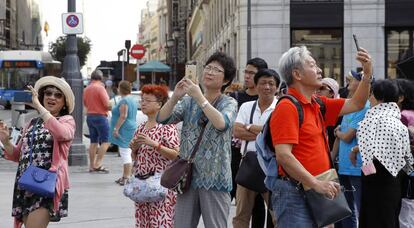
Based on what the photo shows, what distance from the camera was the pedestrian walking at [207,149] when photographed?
575cm

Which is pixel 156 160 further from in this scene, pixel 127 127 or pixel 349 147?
pixel 127 127

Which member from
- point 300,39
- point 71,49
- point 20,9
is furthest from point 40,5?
point 71,49

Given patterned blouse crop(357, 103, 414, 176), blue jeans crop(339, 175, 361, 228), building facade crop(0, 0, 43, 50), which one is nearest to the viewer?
patterned blouse crop(357, 103, 414, 176)

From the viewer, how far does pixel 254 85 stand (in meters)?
7.73

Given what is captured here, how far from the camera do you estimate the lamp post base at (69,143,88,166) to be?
15008 mm

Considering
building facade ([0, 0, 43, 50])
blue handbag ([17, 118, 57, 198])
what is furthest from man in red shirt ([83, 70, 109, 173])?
building facade ([0, 0, 43, 50])

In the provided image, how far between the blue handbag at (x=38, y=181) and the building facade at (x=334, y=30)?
26.2m

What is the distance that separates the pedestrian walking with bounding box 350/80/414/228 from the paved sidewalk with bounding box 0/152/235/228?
8.72 ft

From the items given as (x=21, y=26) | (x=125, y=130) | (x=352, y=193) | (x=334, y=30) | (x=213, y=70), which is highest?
(x=21, y=26)

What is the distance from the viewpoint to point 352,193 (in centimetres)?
773

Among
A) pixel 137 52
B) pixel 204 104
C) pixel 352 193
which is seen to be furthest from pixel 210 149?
pixel 137 52

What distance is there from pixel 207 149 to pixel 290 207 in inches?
42.1

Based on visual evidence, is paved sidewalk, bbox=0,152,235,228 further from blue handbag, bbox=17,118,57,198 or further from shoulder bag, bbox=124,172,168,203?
blue handbag, bbox=17,118,57,198

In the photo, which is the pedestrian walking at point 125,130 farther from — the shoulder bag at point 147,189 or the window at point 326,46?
the window at point 326,46
